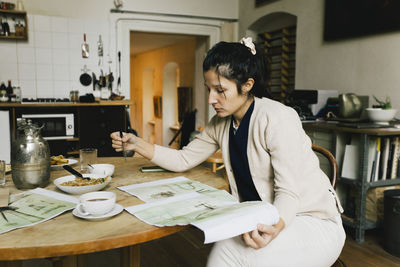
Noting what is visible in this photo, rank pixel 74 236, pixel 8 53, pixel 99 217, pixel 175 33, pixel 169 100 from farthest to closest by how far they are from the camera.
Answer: pixel 169 100 < pixel 175 33 < pixel 8 53 < pixel 99 217 < pixel 74 236

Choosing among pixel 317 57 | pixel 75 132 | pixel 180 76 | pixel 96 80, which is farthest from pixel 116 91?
pixel 180 76

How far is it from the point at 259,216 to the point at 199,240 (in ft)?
6.28

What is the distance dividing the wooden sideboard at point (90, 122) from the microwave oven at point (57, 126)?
5 cm

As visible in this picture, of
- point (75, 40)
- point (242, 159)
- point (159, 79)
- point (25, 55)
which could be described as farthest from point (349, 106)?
point (159, 79)

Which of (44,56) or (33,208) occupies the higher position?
(44,56)

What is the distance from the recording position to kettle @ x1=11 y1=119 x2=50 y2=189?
4.04 ft

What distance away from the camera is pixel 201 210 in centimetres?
108

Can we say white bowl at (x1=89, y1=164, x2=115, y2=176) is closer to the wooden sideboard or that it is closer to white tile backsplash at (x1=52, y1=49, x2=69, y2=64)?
the wooden sideboard

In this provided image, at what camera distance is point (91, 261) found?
93.9 inches

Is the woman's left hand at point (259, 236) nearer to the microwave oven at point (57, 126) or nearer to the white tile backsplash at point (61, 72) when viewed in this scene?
the microwave oven at point (57, 126)

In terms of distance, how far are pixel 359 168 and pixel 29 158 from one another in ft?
7.89

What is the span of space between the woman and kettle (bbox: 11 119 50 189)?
0.39 m

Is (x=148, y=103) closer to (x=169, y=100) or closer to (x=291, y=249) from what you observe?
(x=169, y=100)

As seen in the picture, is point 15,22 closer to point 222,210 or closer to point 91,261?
point 91,261
